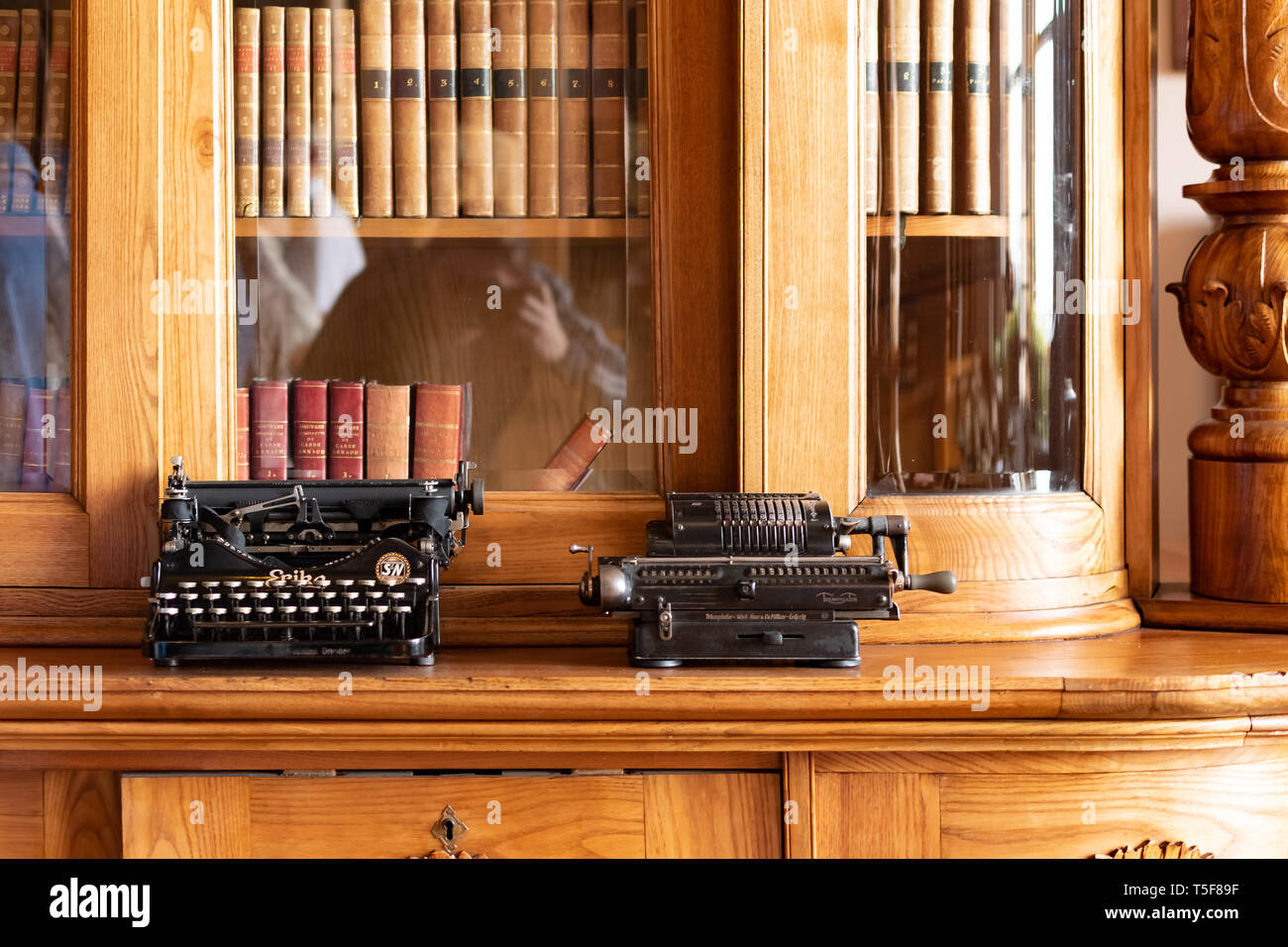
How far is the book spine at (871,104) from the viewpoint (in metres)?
1.55

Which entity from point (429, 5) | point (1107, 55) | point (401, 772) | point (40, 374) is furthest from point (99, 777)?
point (1107, 55)

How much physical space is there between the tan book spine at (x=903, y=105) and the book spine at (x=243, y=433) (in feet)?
2.86

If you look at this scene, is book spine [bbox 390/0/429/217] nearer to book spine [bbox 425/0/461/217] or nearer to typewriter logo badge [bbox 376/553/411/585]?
book spine [bbox 425/0/461/217]

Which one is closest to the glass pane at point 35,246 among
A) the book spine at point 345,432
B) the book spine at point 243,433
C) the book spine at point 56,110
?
the book spine at point 56,110

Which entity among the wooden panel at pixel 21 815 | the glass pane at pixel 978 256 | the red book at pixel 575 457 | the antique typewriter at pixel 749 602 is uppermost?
the glass pane at pixel 978 256

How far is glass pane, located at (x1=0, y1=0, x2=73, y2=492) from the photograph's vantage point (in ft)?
5.17

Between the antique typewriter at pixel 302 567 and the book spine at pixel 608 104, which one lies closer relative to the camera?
the antique typewriter at pixel 302 567

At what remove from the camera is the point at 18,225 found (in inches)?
62.4

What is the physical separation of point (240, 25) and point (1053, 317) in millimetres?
1126

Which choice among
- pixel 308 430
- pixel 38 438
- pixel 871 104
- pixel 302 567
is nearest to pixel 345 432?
pixel 308 430

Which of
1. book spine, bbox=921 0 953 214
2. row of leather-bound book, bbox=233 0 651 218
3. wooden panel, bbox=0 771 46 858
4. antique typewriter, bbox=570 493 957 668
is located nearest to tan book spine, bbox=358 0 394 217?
row of leather-bound book, bbox=233 0 651 218

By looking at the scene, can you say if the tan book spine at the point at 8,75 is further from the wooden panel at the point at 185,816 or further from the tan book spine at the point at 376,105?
the wooden panel at the point at 185,816

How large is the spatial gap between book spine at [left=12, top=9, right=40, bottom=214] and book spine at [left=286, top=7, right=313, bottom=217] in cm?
32
